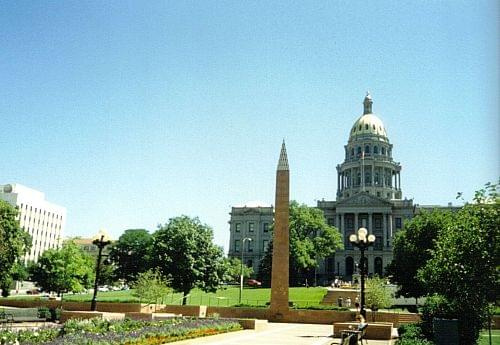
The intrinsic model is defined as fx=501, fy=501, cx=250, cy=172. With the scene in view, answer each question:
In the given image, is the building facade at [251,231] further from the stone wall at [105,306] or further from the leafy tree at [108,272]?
the stone wall at [105,306]

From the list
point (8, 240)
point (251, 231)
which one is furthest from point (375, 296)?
point (251, 231)

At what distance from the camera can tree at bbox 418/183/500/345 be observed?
16.2 metres

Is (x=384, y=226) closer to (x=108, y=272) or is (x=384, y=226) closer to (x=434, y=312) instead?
(x=108, y=272)

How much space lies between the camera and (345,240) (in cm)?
10606

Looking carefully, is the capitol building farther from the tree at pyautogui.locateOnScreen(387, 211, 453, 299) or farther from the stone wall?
the stone wall

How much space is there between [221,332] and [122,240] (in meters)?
55.3

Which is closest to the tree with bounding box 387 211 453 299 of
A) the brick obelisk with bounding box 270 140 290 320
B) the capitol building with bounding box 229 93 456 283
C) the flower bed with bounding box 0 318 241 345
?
the brick obelisk with bounding box 270 140 290 320

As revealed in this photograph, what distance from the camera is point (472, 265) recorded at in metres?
17.9

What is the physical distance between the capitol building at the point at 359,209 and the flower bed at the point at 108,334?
274ft

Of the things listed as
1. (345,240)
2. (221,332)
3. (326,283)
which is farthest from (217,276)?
(345,240)

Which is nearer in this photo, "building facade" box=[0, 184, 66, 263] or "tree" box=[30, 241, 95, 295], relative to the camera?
"tree" box=[30, 241, 95, 295]

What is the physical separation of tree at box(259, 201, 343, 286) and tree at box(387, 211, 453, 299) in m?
28.3

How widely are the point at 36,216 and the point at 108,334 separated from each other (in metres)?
111

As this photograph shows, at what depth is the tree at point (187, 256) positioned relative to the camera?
4397 centimetres
